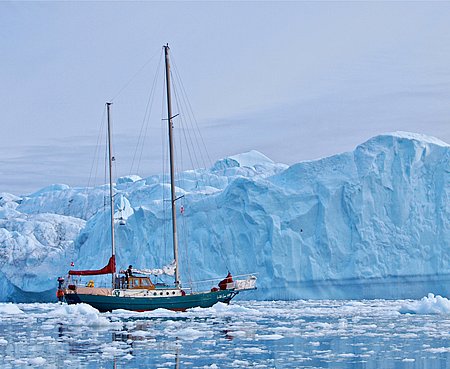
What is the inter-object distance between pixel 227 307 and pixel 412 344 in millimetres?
10776

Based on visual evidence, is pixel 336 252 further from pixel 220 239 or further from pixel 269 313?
pixel 269 313

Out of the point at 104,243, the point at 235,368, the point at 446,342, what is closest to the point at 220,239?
the point at 104,243

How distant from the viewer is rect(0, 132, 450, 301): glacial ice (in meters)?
29.8

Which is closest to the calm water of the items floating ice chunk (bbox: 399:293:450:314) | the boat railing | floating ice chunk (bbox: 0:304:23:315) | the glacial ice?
floating ice chunk (bbox: 399:293:450:314)

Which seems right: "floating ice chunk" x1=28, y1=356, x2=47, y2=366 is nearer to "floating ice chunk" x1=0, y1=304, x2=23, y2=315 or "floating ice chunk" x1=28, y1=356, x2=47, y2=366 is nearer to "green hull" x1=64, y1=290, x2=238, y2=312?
"green hull" x1=64, y1=290, x2=238, y2=312

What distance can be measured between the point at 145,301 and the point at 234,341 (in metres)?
9.69

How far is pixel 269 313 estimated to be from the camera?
21.6 meters

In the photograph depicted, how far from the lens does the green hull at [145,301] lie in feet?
76.0

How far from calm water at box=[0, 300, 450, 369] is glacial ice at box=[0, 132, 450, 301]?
860cm

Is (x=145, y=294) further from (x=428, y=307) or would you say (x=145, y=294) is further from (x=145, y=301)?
(x=428, y=307)

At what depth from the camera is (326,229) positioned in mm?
30250

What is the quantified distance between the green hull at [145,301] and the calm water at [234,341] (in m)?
1.47

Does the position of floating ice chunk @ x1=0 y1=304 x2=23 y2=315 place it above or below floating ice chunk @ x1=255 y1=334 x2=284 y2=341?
above

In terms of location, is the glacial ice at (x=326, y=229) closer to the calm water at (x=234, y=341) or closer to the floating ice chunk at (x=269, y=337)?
the calm water at (x=234, y=341)
